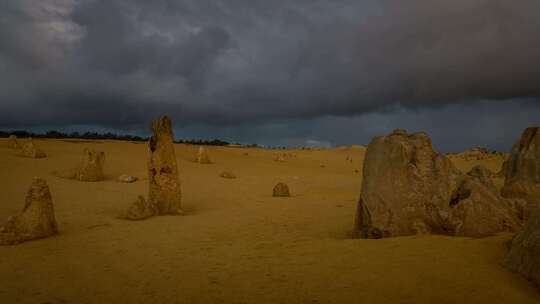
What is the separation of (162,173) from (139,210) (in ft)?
4.68

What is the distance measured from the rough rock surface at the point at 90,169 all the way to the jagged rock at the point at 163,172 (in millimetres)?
7980

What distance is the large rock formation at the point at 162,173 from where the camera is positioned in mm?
11117

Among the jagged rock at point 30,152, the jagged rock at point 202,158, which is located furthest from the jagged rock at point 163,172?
the jagged rock at point 202,158

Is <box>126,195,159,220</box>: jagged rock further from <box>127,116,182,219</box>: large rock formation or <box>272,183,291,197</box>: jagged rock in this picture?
<box>272,183,291,197</box>: jagged rock

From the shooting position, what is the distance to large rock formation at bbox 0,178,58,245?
734 centimetres

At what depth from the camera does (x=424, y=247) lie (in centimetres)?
550

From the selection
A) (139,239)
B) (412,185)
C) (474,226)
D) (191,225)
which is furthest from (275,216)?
(474,226)

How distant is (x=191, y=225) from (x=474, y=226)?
6018 mm

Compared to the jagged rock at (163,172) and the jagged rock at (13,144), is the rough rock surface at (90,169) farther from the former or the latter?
the jagged rock at (13,144)

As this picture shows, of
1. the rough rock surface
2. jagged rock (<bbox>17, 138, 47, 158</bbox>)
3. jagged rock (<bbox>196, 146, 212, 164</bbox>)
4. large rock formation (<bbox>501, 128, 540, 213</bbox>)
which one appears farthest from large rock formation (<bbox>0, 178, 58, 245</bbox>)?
jagged rock (<bbox>196, 146, 212, 164</bbox>)

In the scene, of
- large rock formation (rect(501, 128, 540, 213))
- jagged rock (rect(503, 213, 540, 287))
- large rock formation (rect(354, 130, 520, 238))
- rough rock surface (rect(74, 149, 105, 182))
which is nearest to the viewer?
jagged rock (rect(503, 213, 540, 287))

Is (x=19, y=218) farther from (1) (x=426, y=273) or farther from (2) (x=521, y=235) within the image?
(2) (x=521, y=235)

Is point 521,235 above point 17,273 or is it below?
above

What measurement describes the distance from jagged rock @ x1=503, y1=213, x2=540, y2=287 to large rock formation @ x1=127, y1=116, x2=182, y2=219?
8.71 meters
